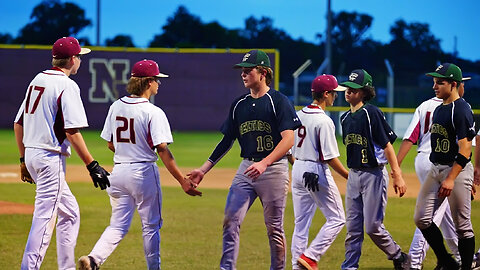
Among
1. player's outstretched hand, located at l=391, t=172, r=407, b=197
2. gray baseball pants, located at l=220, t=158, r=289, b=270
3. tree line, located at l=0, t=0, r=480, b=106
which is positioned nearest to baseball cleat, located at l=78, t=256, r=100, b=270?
gray baseball pants, located at l=220, t=158, r=289, b=270

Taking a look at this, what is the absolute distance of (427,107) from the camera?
781 centimetres

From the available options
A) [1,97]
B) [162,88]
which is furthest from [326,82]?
[1,97]

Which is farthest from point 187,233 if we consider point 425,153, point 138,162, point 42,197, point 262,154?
point 42,197

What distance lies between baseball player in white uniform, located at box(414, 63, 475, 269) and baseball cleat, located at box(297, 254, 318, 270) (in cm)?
102

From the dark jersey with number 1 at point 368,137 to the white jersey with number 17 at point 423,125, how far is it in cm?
84

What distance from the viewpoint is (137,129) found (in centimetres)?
632

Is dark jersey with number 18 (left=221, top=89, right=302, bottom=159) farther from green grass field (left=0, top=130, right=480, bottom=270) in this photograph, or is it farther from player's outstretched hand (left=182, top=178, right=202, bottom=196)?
green grass field (left=0, top=130, right=480, bottom=270)

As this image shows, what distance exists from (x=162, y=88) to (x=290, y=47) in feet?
76.7

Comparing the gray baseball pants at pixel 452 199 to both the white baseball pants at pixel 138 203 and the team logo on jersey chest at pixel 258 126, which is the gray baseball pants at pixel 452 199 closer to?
the team logo on jersey chest at pixel 258 126

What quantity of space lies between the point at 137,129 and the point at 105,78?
99.0 feet

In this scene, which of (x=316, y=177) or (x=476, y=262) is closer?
(x=316, y=177)

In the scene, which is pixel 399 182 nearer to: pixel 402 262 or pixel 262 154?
pixel 402 262

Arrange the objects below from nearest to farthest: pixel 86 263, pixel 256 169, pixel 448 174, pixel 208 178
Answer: pixel 256 169 → pixel 86 263 → pixel 448 174 → pixel 208 178

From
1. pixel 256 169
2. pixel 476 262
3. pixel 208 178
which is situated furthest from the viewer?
pixel 208 178
